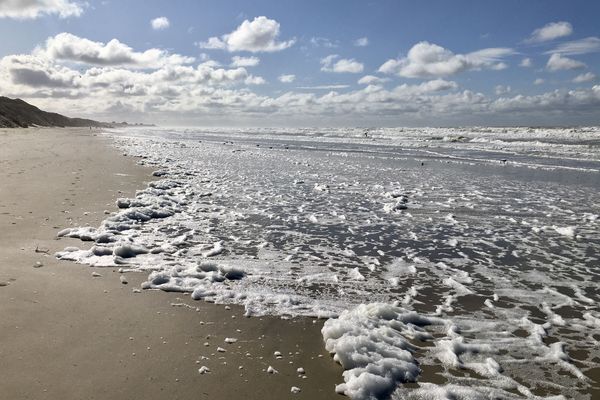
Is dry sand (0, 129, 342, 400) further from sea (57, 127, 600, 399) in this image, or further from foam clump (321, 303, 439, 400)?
sea (57, 127, 600, 399)

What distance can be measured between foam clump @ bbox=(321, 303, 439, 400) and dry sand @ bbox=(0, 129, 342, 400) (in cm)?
15

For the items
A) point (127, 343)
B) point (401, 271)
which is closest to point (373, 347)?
point (127, 343)

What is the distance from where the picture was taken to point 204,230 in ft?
27.5

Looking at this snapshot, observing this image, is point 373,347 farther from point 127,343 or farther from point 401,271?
point 401,271

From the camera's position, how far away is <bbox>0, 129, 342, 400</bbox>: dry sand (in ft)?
10.9

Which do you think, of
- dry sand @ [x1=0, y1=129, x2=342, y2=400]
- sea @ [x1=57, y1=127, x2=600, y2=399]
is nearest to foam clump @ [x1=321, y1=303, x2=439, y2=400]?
sea @ [x1=57, y1=127, x2=600, y2=399]

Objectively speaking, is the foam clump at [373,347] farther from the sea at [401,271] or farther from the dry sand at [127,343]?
the dry sand at [127,343]

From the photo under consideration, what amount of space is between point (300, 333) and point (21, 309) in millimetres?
2991

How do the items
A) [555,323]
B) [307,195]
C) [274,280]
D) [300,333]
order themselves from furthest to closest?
[307,195]
[274,280]
[555,323]
[300,333]

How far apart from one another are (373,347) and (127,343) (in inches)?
91.6

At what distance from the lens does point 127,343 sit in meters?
3.96

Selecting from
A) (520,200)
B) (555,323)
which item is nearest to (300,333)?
(555,323)

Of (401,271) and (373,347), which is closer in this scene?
(373,347)

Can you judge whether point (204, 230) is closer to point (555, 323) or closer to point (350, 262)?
point (350, 262)
